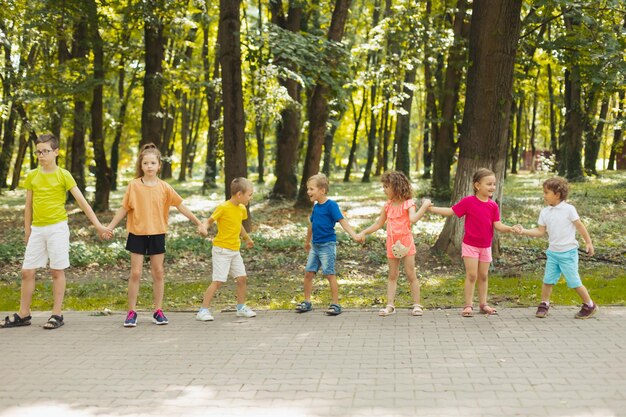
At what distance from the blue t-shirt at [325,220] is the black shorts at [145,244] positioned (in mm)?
1915

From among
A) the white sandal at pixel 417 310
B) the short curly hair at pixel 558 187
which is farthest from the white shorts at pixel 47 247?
the short curly hair at pixel 558 187

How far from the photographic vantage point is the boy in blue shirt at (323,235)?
8.42 meters

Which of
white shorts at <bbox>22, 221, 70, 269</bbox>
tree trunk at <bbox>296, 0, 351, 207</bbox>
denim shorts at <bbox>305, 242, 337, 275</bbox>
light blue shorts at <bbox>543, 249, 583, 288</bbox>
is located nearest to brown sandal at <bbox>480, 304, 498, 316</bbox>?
light blue shorts at <bbox>543, 249, 583, 288</bbox>

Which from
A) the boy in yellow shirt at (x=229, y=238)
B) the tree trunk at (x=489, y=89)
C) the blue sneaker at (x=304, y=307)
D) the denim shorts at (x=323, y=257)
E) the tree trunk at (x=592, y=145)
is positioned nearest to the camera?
the boy in yellow shirt at (x=229, y=238)

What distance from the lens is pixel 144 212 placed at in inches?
315

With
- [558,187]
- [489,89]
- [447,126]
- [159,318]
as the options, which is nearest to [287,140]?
[447,126]

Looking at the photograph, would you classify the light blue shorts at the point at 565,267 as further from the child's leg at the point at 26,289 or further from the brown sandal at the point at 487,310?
the child's leg at the point at 26,289

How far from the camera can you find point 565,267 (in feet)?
25.8

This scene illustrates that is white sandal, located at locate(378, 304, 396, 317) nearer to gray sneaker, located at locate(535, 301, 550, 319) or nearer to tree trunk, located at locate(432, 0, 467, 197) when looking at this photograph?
gray sneaker, located at locate(535, 301, 550, 319)

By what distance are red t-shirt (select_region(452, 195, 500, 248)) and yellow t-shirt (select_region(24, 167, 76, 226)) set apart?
15.3 feet

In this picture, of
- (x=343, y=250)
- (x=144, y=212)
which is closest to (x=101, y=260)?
(x=343, y=250)

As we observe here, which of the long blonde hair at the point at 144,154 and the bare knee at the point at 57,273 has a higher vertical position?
the long blonde hair at the point at 144,154

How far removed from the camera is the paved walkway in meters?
4.98

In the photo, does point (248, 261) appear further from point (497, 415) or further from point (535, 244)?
point (497, 415)
